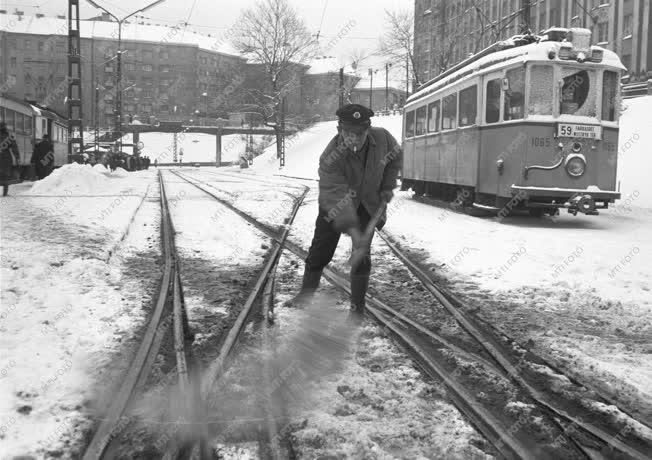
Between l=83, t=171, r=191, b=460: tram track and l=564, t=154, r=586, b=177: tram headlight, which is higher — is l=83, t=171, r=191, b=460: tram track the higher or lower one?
the lower one

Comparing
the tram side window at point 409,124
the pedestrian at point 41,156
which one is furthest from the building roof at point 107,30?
the tram side window at point 409,124

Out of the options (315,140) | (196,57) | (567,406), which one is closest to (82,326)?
(567,406)

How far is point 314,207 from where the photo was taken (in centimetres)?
1494

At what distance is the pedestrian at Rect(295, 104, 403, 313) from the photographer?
4.62m

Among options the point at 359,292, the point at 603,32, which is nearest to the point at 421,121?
the point at 359,292

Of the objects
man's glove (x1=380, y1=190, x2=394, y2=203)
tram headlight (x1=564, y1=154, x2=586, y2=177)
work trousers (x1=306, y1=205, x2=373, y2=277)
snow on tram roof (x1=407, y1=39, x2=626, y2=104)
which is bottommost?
work trousers (x1=306, y1=205, x2=373, y2=277)

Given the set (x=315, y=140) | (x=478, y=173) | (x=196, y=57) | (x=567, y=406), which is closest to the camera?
(x=567, y=406)

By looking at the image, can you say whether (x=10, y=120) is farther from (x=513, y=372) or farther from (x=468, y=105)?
(x=513, y=372)

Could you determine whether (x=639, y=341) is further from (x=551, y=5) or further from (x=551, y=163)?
(x=551, y=5)

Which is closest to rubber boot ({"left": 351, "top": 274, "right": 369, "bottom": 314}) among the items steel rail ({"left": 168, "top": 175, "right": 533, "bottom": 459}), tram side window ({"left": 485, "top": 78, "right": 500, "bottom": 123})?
steel rail ({"left": 168, "top": 175, "right": 533, "bottom": 459})

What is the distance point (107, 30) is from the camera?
332ft

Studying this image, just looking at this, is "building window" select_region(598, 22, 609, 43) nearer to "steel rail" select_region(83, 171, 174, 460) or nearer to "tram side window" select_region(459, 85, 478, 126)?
"tram side window" select_region(459, 85, 478, 126)

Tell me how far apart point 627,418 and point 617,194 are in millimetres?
9236

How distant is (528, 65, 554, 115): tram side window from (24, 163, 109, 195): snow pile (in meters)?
12.4
